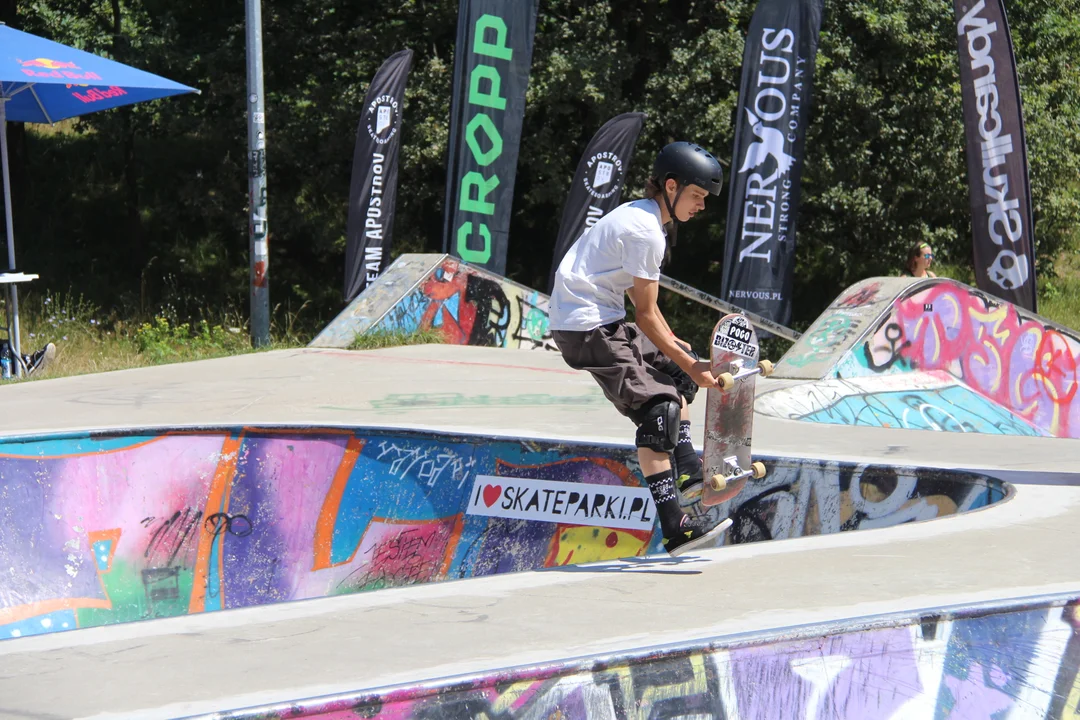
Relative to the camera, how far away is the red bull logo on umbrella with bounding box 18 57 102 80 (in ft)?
28.0

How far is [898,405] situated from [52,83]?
752cm

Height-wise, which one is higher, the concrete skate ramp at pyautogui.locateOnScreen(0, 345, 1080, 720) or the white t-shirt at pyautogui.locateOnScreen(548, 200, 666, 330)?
the white t-shirt at pyautogui.locateOnScreen(548, 200, 666, 330)

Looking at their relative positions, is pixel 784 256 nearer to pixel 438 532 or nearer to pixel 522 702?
pixel 438 532

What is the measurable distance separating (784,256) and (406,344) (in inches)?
192

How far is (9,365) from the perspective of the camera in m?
9.75

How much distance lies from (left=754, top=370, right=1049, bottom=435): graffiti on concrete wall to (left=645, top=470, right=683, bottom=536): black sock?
3.52 m

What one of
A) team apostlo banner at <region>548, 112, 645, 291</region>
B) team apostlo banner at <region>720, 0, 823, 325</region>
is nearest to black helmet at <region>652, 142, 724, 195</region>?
team apostlo banner at <region>720, 0, 823, 325</region>

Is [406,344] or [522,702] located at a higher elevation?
[522,702]

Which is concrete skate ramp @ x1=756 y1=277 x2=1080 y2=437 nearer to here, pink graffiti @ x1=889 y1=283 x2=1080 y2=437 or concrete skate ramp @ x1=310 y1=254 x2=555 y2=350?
pink graffiti @ x1=889 y1=283 x2=1080 y2=437

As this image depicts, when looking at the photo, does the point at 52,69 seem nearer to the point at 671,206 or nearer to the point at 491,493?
the point at 491,493

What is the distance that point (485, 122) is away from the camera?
1348cm

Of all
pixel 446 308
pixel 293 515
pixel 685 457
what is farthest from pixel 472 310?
pixel 685 457

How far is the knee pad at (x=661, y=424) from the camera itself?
3.86 m

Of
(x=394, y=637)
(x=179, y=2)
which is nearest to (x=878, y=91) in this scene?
(x=179, y=2)
